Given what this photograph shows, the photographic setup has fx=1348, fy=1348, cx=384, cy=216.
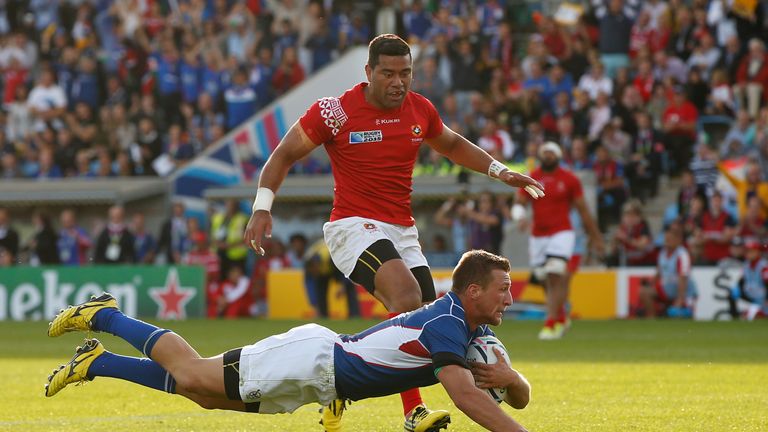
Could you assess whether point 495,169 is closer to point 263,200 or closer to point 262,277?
point 263,200

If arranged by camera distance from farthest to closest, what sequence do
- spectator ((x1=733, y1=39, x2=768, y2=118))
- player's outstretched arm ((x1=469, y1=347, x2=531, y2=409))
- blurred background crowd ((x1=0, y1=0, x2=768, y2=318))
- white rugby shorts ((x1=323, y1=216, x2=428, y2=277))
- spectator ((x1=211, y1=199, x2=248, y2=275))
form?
spectator ((x1=211, y1=199, x2=248, y2=275)) → spectator ((x1=733, y1=39, x2=768, y2=118)) → blurred background crowd ((x1=0, y1=0, x2=768, y2=318)) → white rugby shorts ((x1=323, y1=216, x2=428, y2=277)) → player's outstretched arm ((x1=469, y1=347, x2=531, y2=409))

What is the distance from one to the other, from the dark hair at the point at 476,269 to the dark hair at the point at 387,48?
6.21 ft

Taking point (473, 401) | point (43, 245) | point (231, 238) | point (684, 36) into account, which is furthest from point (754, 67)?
point (473, 401)

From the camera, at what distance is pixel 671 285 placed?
19922 millimetres

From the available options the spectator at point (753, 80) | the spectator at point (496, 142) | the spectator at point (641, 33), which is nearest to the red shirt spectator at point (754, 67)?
the spectator at point (753, 80)

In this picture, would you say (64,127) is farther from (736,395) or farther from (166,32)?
(736,395)

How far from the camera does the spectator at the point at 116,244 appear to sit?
2347cm

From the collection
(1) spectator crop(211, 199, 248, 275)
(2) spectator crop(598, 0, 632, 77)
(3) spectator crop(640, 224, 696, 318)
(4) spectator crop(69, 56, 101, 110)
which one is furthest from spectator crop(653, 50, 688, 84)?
(4) spectator crop(69, 56, 101, 110)

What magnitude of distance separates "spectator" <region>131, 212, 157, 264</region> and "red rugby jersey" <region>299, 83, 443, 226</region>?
15.5m

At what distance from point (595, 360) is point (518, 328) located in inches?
204

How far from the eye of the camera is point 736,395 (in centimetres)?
985

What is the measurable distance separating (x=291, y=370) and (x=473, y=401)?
3.47 feet

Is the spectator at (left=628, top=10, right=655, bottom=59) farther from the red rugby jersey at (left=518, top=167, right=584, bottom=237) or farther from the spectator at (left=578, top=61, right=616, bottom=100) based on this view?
the red rugby jersey at (left=518, top=167, right=584, bottom=237)

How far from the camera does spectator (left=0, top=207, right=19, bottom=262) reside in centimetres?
2431
